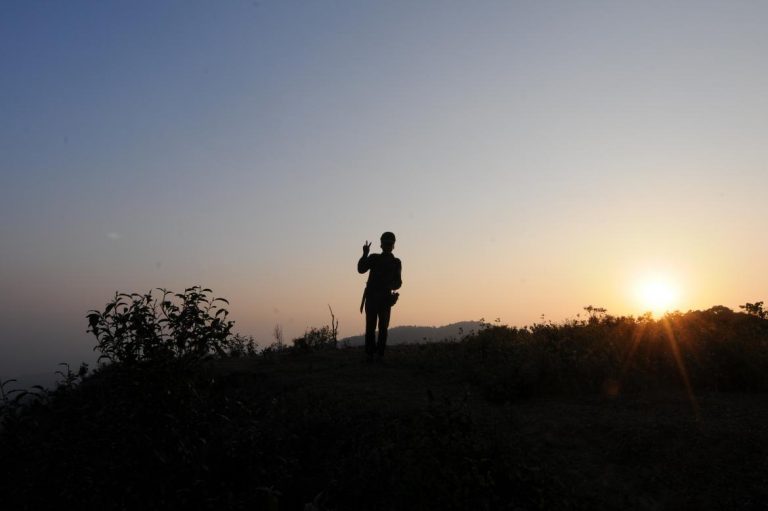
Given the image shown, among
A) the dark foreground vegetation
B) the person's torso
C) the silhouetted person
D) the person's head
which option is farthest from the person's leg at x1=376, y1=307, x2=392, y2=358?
the dark foreground vegetation

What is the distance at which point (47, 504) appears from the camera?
5.41 meters

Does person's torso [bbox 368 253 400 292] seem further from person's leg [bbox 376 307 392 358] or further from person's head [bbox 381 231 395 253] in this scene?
person's leg [bbox 376 307 392 358]

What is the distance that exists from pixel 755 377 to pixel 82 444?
29.9 feet

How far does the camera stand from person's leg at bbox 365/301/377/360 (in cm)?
1232

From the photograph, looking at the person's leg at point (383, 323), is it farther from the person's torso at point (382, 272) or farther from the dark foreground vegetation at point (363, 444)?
the dark foreground vegetation at point (363, 444)

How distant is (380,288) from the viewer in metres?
12.3

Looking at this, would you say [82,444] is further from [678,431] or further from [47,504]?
[678,431]

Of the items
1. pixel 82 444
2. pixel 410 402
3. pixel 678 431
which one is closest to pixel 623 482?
pixel 678 431

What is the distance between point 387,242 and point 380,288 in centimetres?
109

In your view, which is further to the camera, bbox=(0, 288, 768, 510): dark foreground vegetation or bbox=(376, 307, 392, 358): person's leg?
bbox=(376, 307, 392, 358): person's leg

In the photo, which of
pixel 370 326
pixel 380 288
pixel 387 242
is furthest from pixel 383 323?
pixel 387 242

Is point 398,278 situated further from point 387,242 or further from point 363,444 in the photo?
point 363,444

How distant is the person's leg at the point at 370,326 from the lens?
40.4 feet

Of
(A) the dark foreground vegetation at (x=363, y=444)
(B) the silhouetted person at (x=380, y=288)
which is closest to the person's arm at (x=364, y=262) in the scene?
(B) the silhouetted person at (x=380, y=288)
